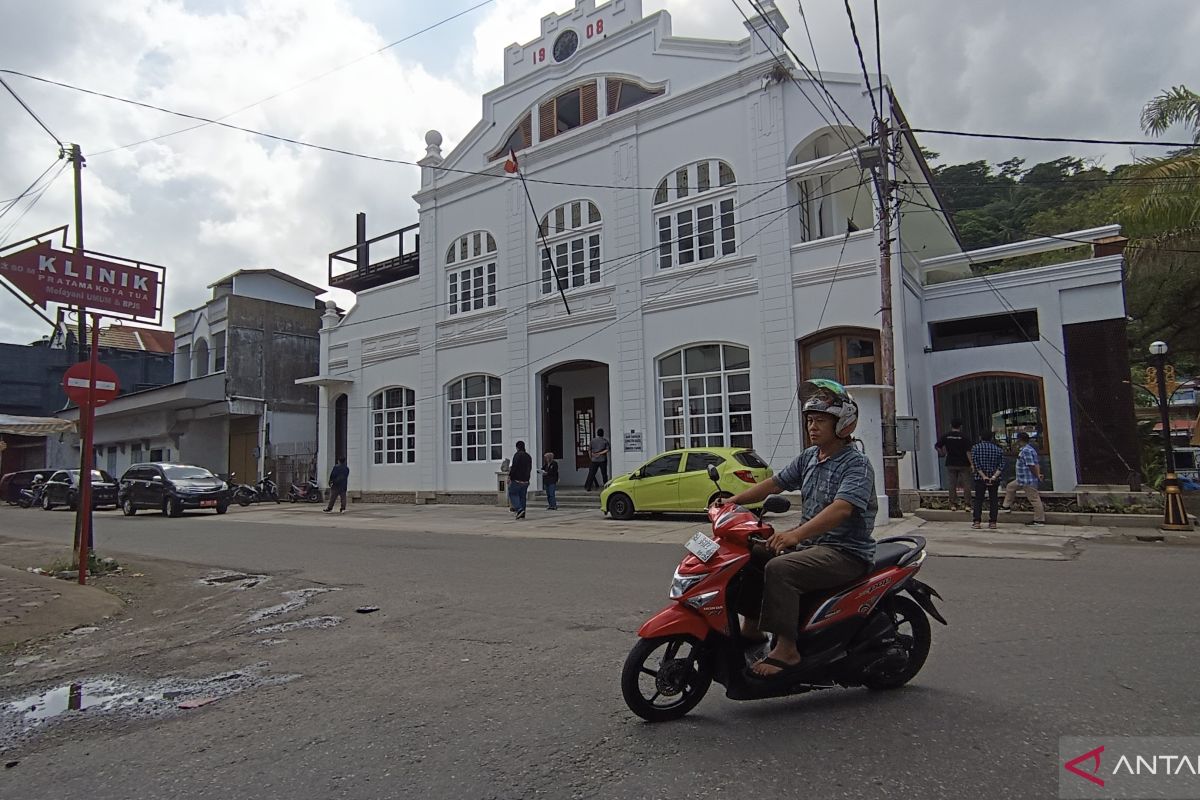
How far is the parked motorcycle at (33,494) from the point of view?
26.6 m

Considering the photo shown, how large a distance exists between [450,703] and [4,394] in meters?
46.5

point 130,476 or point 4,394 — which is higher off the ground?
point 4,394

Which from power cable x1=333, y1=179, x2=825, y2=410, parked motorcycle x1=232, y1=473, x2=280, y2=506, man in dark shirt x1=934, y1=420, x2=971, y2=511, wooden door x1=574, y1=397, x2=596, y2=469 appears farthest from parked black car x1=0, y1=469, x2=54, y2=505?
man in dark shirt x1=934, y1=420, x2=971, y2=511

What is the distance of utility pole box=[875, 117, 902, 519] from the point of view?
44.9 ft

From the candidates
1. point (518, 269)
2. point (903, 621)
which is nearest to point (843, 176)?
point (518, 269)

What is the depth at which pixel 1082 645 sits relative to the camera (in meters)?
4.88

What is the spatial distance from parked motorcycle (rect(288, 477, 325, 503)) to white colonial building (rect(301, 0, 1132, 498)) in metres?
2.17

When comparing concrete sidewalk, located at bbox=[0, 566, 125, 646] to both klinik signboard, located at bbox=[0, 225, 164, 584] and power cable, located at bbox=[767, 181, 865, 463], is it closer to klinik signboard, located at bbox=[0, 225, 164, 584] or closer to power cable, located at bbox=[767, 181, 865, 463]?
klinik signboard, located at bbox=[0, 225, 164, 584]

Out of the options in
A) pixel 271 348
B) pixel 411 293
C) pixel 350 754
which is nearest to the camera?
pixel 350 754

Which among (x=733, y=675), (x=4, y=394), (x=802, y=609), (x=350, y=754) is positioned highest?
(x=4, y=394)

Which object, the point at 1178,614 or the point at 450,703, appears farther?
the point at 1178,614

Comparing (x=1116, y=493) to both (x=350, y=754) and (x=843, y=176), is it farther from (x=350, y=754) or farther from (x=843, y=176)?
(x=350, y=754)

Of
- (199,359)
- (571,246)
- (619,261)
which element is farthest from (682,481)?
(199,359)

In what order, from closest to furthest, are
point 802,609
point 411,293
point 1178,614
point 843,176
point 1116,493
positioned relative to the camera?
1. point 802,609
2. point 1178,614
3. point 1116,493
4. point 843,176
5. point 411,293
